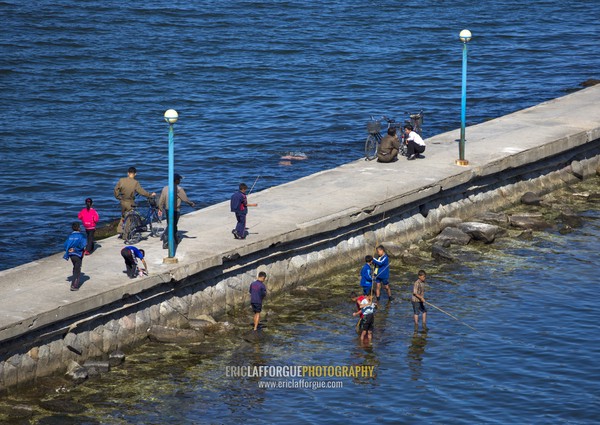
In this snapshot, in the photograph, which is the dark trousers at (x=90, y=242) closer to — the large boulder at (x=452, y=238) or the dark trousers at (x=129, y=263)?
the dark trousers at (x=129, y=263)

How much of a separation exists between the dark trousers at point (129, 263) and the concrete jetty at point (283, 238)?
244 mm

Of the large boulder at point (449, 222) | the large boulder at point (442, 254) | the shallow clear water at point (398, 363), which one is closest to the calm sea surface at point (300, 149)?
the shallow clear water at point (398, 363)

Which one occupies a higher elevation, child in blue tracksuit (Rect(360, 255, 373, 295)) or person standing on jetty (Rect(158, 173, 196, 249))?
person standing on jetty (Rect(158, 173, 196, 249))

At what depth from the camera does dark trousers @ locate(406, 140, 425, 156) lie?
1449 inches

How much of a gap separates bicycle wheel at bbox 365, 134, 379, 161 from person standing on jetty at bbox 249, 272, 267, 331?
10348mm

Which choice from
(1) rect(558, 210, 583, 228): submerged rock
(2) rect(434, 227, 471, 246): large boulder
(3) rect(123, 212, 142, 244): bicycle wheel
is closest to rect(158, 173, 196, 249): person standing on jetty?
(3) rect(123, 212, 142, 244): bicycle wheel

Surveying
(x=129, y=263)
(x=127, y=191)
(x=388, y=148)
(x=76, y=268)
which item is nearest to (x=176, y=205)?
(x=127, y=191)

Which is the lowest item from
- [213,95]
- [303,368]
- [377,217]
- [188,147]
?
[303,368]

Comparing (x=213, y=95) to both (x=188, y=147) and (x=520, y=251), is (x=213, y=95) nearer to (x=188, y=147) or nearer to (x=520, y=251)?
(x=188, y=147)

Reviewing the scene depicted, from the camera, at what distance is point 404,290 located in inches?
1208

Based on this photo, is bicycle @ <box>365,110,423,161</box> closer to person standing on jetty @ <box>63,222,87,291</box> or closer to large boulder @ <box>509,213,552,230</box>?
large boulder @ <box>509,213,552,230</box>

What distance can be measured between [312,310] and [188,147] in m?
17.6

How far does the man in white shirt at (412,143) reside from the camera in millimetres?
36750

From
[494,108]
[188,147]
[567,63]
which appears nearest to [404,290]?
[188,147]
